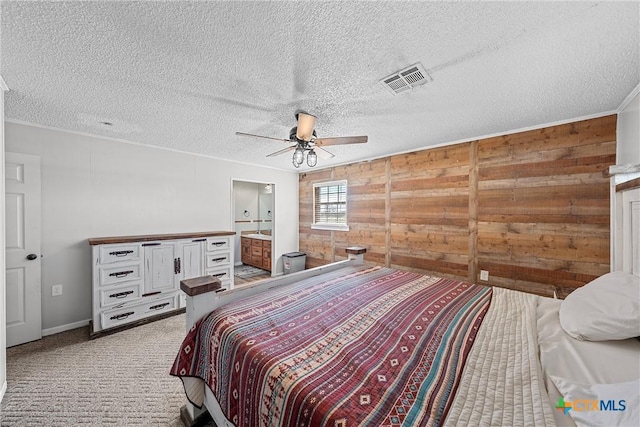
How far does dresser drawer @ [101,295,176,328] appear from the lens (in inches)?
107

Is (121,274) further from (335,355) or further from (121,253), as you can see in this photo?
(335,355)

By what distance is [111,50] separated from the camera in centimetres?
142

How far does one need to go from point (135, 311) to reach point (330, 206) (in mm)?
3480

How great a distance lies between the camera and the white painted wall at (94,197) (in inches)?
105

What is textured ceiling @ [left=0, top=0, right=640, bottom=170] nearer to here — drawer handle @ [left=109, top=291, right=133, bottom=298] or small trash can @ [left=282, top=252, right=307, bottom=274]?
drawer handle @ [left=109, top=291, right=133, bottom=298]

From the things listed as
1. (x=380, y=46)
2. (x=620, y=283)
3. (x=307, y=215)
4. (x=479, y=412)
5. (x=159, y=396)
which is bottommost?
(x=159, y=396)

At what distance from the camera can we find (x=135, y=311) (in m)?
2.90

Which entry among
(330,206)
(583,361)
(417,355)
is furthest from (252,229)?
(583,361)

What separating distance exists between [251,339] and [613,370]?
1554 mm

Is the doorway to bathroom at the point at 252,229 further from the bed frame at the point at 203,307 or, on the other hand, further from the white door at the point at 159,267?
the bed frame at the point at 203,307

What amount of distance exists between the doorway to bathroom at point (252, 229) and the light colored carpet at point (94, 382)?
2.34m

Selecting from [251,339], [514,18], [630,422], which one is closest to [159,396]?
[251,339]

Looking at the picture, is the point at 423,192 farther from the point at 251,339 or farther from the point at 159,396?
the point at 159,396

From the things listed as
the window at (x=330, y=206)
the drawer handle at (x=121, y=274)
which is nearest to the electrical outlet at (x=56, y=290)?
the drawer handle at (x=121, y=274)
